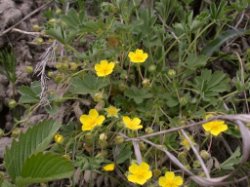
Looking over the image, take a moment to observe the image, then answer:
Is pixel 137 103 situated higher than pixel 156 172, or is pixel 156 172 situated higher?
pixel 137 103

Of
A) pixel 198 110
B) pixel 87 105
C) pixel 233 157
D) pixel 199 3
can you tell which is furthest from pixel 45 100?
pixel 199 3

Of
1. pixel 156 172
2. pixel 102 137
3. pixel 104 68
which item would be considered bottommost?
pixel 156 172

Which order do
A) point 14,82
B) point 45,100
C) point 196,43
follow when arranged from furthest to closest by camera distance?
point 196,43
point 14,82
point 45,100

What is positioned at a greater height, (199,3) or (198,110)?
(199,3)

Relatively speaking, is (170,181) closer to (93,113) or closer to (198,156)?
(198,156)

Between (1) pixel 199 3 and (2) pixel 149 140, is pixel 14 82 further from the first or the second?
(1) pixel 199 3

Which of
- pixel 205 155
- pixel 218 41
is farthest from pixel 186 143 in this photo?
pixel 218 41

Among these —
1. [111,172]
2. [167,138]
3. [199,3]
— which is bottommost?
[111,172]
